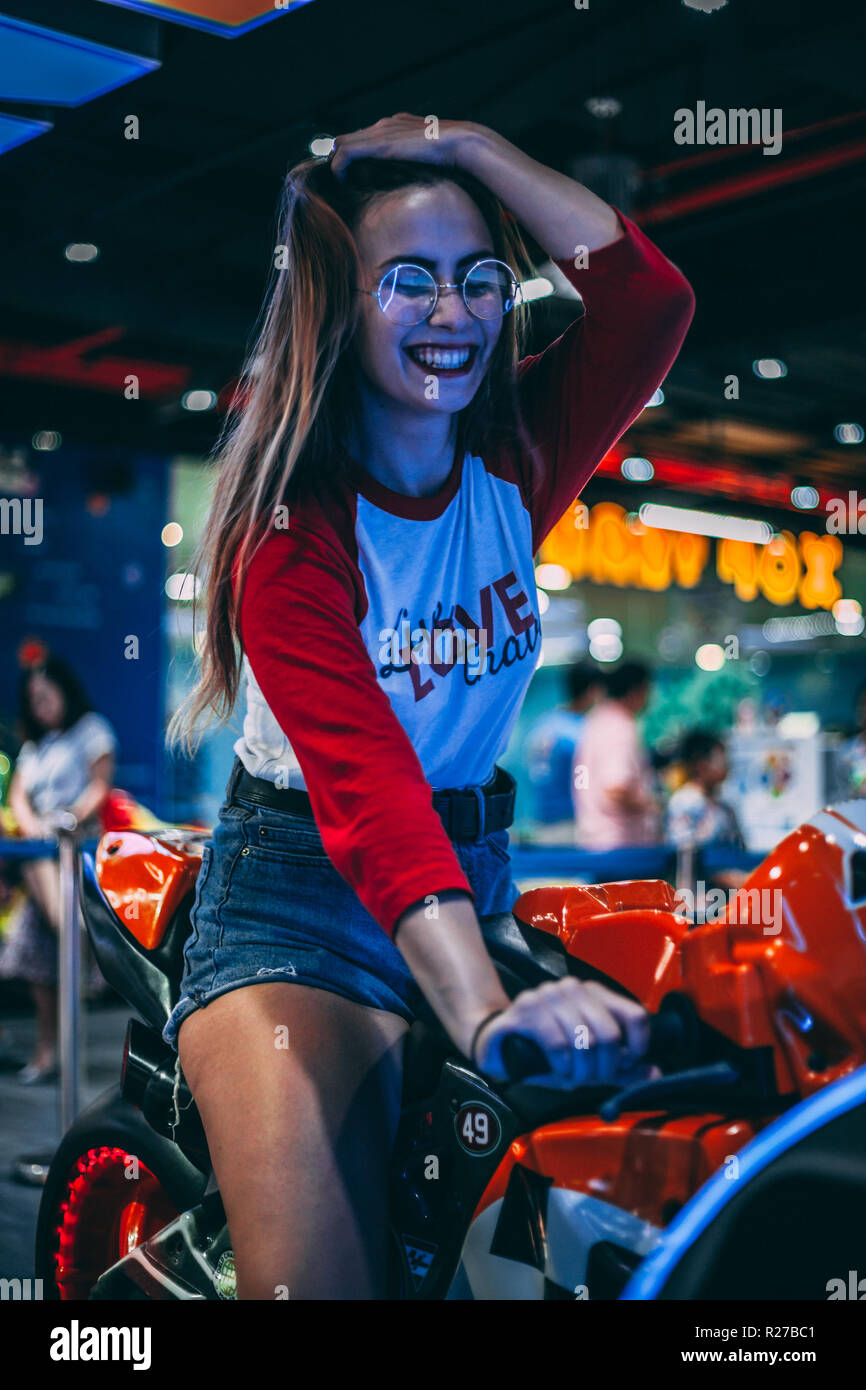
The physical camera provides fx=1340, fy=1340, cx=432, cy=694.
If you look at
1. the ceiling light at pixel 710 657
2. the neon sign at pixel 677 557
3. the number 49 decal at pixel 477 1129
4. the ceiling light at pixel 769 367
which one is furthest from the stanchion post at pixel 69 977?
the ceiling light at pixel 710 657

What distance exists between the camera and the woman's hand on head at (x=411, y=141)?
145 cm

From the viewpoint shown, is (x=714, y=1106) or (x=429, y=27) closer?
(x=714, y=1106)

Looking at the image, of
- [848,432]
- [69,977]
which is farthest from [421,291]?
[848,432]

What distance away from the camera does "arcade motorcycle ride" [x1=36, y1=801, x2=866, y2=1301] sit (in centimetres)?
109

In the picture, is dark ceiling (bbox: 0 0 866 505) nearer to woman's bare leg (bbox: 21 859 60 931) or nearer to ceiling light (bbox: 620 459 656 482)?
ceiling light (bbox: 620 459 656 482)

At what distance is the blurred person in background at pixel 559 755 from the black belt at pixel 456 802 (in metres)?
4.92

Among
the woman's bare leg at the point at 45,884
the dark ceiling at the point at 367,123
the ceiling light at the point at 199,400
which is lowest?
the woman's bare leg at the point at 45,884

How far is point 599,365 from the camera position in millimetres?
1645

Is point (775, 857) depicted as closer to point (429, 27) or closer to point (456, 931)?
point (456, 931)

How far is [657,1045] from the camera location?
3.61 ft

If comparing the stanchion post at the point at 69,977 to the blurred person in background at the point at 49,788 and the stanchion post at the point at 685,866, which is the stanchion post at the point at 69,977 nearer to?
the blurred person in background at the point at 49,788

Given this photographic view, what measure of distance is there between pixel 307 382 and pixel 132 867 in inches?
32.9

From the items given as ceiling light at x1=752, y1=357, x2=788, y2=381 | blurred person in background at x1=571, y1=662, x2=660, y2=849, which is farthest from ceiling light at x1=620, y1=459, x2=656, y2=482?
blurred person in background at x1=571, y1=662, x2=660, y2=849
